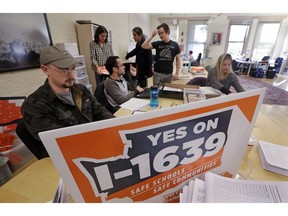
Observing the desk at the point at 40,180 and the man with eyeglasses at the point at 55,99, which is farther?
the man with eyeglasses at the point at 55,99

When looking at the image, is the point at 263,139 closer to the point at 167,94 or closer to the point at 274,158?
the point at 274,158

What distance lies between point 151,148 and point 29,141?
0.92 m

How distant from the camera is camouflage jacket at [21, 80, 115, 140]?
39.1 inches

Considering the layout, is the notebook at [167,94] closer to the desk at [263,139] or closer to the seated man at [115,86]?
the seated man at [115,86]

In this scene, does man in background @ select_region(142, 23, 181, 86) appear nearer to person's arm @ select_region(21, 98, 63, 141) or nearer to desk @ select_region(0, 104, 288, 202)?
person's arm @ select_region(21, 98, 63, 141)

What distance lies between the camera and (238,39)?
800 cm

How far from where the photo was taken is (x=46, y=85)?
44.0 inches

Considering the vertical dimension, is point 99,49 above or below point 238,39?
below

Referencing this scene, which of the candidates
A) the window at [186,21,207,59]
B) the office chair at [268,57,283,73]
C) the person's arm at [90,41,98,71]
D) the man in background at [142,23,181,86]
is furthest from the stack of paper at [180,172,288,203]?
the window at [186,21,207,59]

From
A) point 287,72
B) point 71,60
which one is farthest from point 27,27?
point 287,72

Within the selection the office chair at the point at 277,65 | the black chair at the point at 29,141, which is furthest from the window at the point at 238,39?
the black chair at the point at 29,141

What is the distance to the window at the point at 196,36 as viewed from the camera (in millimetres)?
7992

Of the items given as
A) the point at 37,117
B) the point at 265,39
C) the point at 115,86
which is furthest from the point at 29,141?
the point at 265,39

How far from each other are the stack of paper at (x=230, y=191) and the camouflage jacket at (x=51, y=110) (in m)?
0.91
